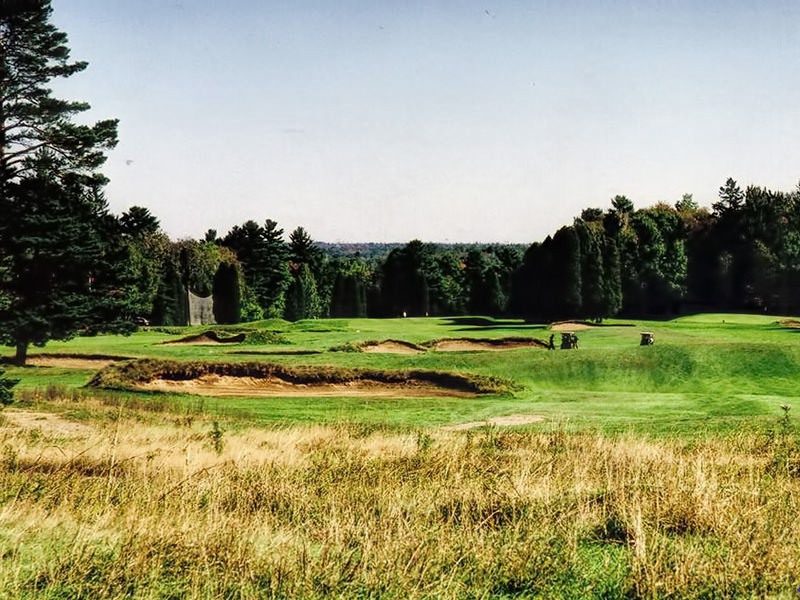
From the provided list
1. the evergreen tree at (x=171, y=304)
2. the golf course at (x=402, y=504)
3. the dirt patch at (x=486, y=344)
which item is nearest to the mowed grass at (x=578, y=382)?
the golf course at (x=402, y=504)

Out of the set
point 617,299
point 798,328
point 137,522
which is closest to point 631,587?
point 137,522

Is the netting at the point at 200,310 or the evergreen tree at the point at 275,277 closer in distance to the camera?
the netting at the point at 200,310

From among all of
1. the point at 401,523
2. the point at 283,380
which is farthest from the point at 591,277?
the point at 401,523

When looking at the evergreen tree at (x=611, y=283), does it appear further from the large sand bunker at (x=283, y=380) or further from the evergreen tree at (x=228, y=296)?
the evergreen tree at (x=228, y=296)

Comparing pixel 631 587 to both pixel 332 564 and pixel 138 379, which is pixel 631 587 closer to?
pixel 332 564

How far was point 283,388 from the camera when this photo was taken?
24.9 meters

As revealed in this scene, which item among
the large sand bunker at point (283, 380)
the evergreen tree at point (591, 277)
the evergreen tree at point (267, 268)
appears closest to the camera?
the large sand bunker at point (283, 380)

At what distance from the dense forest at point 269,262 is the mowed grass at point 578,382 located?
3816mm

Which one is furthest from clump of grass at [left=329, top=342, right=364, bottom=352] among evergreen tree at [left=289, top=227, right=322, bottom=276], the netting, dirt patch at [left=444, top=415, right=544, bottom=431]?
evergreen tree at [left=289, top=227, right=322, bottom=276]

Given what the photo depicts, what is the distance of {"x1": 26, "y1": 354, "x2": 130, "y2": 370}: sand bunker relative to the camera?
31406 mm

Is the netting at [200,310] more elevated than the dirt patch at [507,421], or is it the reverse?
the netting at [200,310]

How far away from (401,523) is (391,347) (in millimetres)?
28325

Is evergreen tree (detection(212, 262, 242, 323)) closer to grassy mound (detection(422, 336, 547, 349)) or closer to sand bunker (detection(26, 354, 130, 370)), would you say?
sand bunker (detection(26, 354, 130, 370))

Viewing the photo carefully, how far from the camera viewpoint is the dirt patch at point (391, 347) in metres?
34.2
